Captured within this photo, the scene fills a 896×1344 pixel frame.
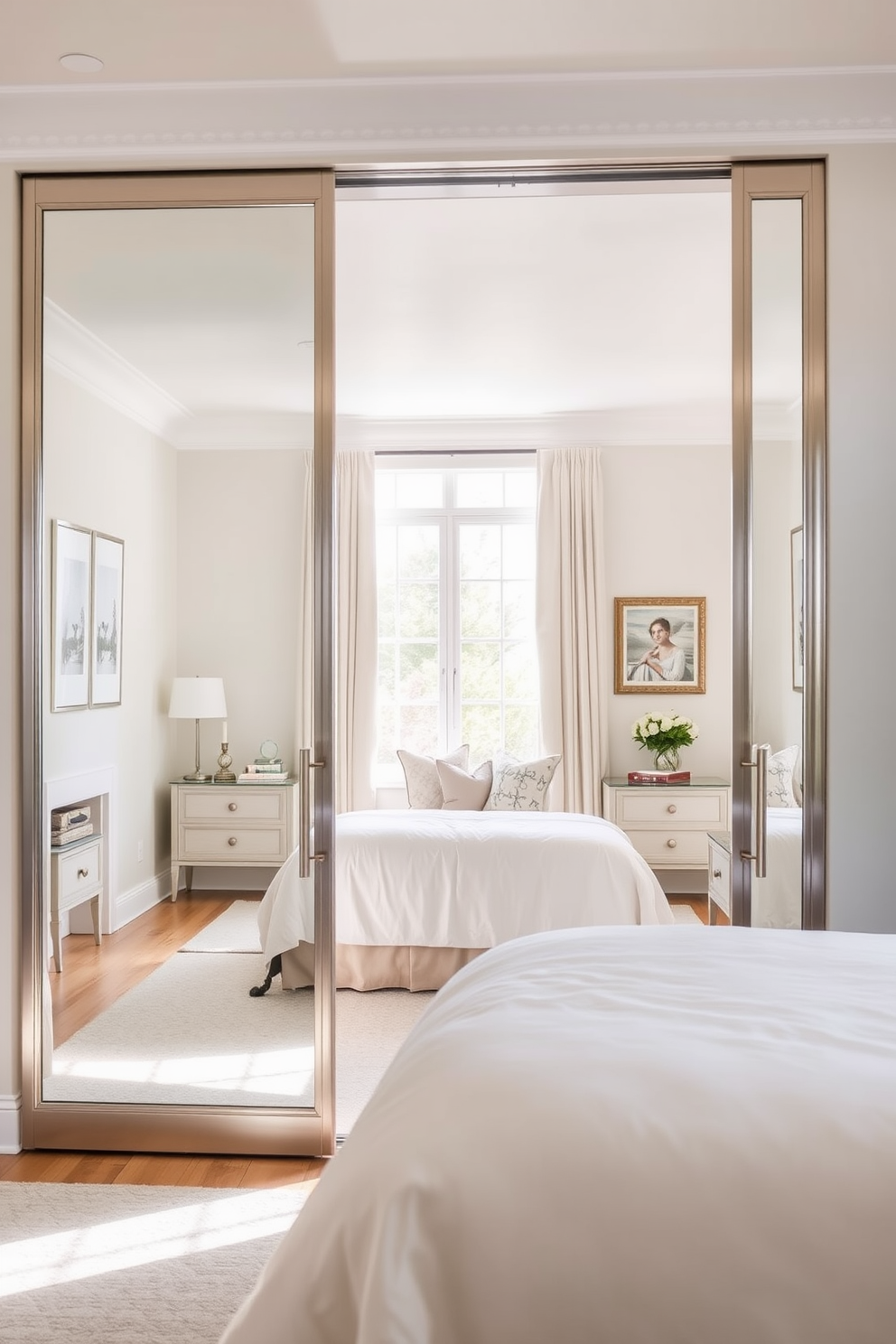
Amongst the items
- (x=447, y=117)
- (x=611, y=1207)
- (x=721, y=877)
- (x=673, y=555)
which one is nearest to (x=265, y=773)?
(x=721, y=877)

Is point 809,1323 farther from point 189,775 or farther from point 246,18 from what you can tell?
point 246,18

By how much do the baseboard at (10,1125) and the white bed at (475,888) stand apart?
1575 millimetres

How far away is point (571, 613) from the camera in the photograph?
21.1 ft

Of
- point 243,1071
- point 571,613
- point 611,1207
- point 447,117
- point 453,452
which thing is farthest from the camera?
point 453,452

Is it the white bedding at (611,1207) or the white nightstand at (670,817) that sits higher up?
the white bedding at (611,1207)

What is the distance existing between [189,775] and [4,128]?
193 centimetres

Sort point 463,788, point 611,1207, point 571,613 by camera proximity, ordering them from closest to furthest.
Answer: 1. point 611,1207
2. point 463,788
3. point 571,613

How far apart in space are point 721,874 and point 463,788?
2.67 meters

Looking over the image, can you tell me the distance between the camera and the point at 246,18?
2.40 m

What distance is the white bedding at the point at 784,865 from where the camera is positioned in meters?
2.71

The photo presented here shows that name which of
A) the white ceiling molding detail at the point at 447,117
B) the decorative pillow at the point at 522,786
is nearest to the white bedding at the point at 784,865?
the white ceiling molding detail at the point at 447,117

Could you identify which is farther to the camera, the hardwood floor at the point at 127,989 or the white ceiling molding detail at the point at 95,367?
the white ceiling molding detail at the point at 95,367

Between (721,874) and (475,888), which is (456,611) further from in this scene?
(721,874)

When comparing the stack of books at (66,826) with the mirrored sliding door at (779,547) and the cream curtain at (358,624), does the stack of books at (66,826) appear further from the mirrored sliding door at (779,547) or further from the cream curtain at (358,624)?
the cream curtain at (358,624)
